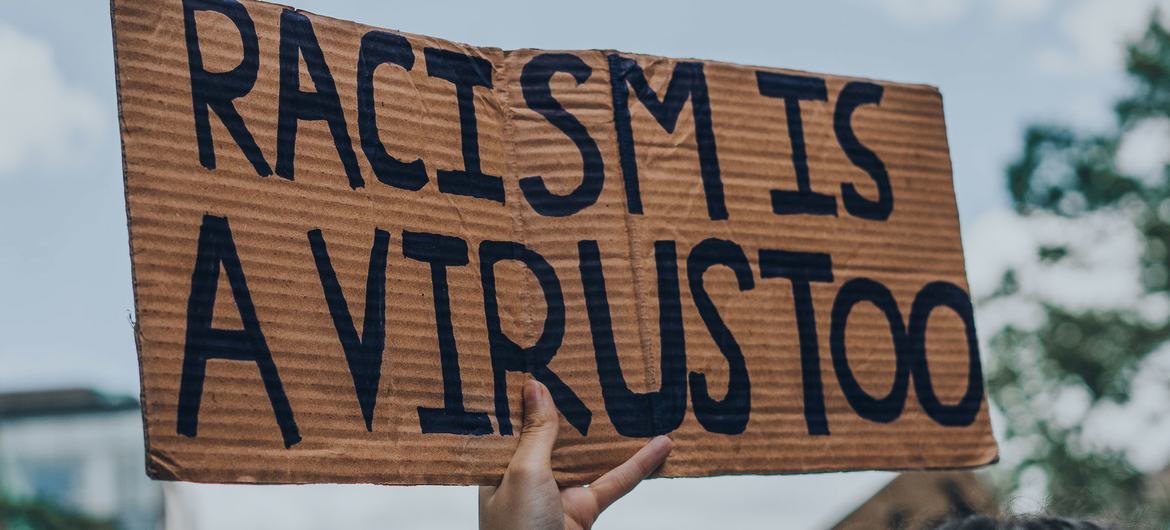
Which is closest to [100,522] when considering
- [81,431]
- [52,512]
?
[52,512]

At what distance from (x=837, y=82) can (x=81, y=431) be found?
39.4m

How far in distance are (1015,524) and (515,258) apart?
2.68 ft

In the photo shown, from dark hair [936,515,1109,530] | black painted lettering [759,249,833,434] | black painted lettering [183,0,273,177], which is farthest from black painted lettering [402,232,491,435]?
dark hair [936,515,1109,530]

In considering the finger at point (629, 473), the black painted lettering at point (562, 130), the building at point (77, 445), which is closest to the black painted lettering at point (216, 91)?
the black painted lettering at point (562, 130)

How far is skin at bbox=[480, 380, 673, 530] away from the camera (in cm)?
181

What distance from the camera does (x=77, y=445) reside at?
37969mm

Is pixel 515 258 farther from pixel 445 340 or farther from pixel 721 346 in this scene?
pixel 721 346

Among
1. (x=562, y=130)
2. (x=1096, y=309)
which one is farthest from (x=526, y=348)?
(x=1096, y=309)

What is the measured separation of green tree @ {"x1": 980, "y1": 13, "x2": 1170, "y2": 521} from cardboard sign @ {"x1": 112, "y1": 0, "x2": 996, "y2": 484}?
457 inches

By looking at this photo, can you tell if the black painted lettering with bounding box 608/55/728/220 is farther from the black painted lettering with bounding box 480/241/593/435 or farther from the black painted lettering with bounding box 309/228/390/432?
the black painted lettering with bounding box 309/228/390/432

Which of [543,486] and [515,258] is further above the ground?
[515,258]

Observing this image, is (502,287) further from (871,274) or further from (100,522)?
(100,522)

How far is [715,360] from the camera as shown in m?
2.04

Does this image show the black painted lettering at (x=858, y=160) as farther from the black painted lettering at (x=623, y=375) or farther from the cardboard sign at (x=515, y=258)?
the black painted lettering at (x=623, y=375)
